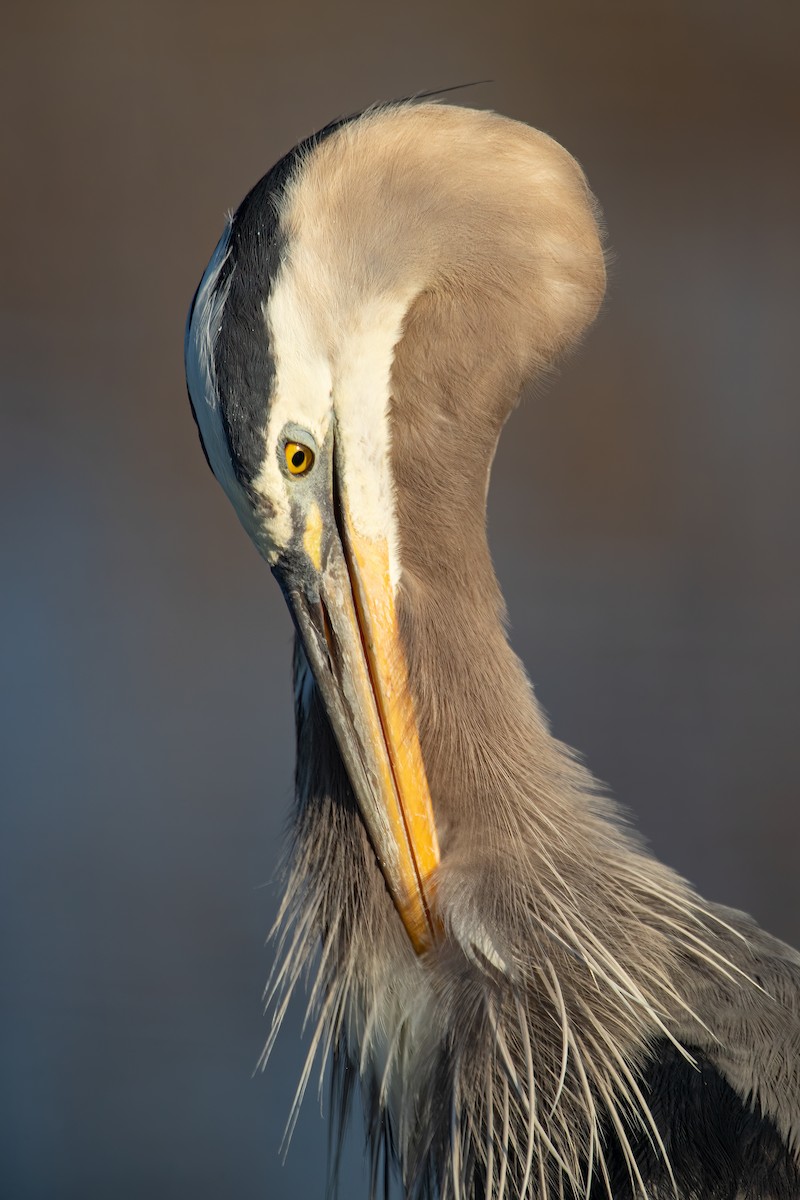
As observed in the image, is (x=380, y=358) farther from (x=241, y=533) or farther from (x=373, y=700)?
(x=241, y=533)

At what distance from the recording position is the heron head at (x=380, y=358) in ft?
2.35

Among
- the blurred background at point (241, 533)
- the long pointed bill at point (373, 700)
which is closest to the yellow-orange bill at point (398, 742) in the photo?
the long pointed bill at point (373, 700)

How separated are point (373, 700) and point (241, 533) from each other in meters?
1.10

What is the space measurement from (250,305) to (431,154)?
0.64ft

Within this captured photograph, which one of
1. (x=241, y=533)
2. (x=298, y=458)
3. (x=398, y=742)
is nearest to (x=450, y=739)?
(x=398, y=742)

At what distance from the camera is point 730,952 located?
0.83 metres

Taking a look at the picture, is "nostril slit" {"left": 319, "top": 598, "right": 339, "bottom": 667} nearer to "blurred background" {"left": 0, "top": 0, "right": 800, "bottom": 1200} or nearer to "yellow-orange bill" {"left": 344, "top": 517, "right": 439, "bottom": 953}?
"yellow-orange bill" {"left": 344, "top": 517, "right": 439, "bottom": 953}

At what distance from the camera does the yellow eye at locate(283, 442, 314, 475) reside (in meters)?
0.73

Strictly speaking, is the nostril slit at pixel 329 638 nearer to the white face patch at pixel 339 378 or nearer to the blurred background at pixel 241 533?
the white face patch at pixel 339 378

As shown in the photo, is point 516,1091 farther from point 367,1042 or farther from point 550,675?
point 550,675

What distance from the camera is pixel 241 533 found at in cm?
185

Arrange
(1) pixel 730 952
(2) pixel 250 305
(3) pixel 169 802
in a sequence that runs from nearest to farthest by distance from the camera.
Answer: (2) pixel 250 305, (1) pixel 730 952, (3) pixel 169 802

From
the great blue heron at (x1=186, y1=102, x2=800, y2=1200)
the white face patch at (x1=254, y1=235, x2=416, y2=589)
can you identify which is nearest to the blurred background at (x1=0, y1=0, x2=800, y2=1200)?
the great blue heron at (x1=186, y1=102, x2=800, y2=1200)

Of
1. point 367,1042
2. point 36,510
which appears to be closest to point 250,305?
point 367,1042
